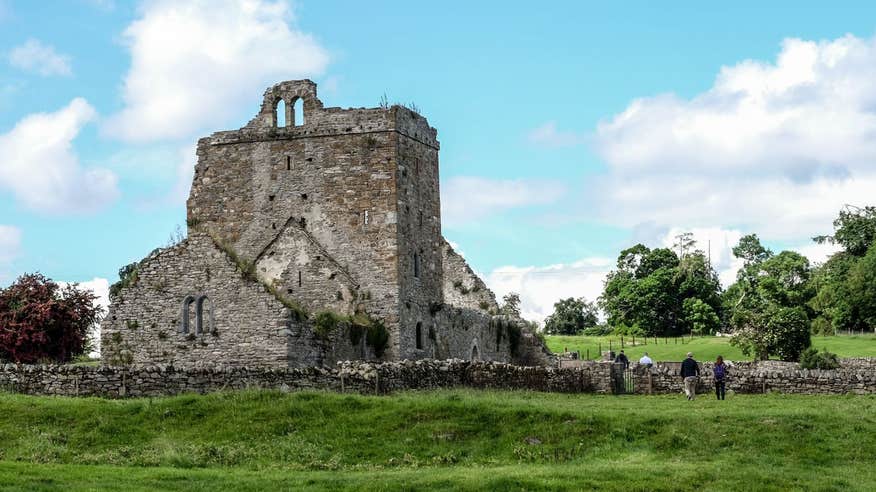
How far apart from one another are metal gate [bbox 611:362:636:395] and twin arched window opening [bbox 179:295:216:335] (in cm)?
1417

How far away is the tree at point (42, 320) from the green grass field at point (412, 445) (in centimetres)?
1601

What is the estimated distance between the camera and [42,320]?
1870 inches

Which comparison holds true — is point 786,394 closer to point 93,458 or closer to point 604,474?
point 604,474

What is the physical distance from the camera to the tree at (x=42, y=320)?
4719 cm

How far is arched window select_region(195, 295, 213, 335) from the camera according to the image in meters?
43.7

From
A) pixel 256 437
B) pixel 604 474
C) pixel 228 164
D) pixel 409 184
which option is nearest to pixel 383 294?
pixel 409 184

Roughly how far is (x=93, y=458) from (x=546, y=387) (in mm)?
20467

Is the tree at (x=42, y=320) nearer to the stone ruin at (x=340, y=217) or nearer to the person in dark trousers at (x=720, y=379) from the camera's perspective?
the stone ruin at (x=340, y=217)

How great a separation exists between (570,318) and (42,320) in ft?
322

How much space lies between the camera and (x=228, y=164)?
175ft

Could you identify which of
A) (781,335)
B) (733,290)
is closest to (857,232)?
(733,290)

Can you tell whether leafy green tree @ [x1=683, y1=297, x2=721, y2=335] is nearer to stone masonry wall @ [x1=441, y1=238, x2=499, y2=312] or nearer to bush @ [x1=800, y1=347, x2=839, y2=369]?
stone masonry wall @ [x1=441, y1=238, x2=499, y2=312]

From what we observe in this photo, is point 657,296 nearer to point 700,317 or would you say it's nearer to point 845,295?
point 700,317

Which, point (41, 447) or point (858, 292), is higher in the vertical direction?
point (858, 292)
